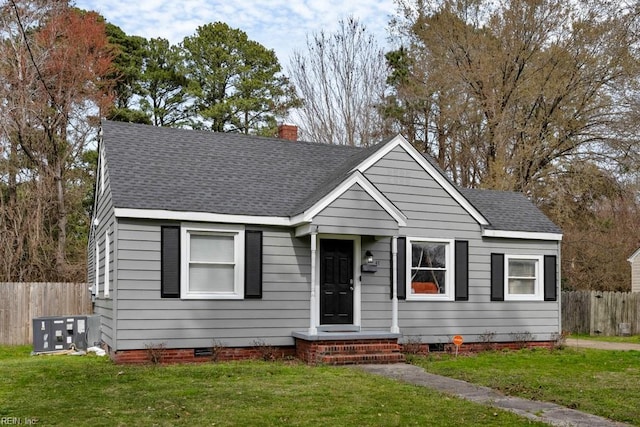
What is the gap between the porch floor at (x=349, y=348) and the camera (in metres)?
12.4

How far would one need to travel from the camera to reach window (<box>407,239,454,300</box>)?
14.8 m

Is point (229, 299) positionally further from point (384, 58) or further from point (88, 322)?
Answer: point (384, 58)

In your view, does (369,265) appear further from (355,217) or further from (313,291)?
(313,291)

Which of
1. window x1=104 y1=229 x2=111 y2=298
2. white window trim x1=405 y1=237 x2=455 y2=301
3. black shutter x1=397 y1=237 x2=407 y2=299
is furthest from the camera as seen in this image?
white window trim x1=405 y1=237 x2=455 y2=301

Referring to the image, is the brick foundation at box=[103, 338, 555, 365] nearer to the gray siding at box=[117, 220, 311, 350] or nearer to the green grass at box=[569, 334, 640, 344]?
the gray siding at box=[117, 220, 311, 350]

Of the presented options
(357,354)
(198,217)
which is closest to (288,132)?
(198,217)

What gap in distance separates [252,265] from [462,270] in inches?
193

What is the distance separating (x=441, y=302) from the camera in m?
14.9

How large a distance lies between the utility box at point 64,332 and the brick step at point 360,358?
569cm

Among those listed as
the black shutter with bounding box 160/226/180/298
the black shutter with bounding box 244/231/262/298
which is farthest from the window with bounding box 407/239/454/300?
the black shutter with bounding box 160/226/180/298

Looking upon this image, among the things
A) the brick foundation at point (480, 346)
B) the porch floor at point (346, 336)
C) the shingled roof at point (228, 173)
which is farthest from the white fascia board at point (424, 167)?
the porch floor at point (346, 336)

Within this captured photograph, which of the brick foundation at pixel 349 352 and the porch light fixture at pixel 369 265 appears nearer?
the brick foundation at pixel 349 352

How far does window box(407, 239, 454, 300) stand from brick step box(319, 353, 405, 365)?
6.89 feet

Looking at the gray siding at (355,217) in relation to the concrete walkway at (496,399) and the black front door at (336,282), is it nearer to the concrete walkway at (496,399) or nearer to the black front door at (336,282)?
the black front door at (336,282)
